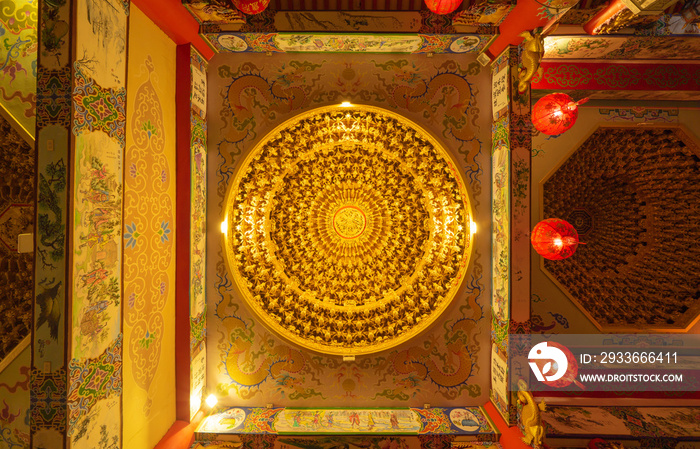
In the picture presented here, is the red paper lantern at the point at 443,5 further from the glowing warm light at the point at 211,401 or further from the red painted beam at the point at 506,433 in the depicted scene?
the glowing warm light at the point at 211,401

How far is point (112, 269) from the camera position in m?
1.98

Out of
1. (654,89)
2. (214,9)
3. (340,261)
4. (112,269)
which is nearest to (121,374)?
(112,269)

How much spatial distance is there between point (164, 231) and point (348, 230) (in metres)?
1.63

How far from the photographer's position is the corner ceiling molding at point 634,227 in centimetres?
347

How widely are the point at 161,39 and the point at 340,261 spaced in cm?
245

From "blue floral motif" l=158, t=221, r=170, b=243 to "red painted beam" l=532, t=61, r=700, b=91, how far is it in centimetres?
386

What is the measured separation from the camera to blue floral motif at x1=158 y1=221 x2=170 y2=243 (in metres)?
2.51

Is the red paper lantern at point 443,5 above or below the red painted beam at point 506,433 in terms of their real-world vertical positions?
above

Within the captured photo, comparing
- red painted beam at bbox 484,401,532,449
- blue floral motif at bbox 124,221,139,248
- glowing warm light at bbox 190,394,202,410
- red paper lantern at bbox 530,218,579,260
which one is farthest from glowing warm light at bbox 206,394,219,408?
red paper lantern at bbox 530,218,579,260

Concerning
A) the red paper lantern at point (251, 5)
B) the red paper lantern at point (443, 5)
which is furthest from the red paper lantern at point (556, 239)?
the red paper lantern at point (251, 5)

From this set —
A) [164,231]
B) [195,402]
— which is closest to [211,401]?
[195,402]

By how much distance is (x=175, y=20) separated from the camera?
246 cm

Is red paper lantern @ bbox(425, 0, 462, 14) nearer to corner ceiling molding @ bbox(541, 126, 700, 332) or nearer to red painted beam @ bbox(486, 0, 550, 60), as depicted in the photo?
red painted beam @ bbox(486, 0, 550, 60)

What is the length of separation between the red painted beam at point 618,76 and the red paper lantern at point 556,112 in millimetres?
1100
